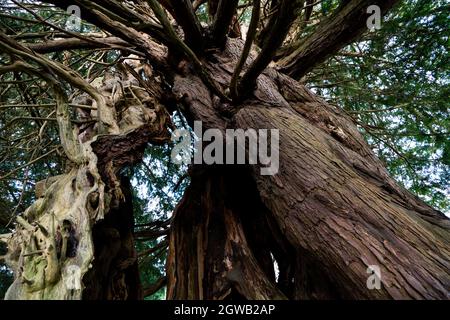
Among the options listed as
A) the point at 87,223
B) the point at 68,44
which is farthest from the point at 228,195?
the point at 68,44

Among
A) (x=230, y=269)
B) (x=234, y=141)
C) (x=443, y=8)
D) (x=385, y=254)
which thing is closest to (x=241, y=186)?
(x=234, y=141)

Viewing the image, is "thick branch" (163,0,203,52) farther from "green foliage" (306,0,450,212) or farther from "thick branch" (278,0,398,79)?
"green foliage" (306,0,450,212)

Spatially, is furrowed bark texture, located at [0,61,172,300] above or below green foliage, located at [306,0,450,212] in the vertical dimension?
below

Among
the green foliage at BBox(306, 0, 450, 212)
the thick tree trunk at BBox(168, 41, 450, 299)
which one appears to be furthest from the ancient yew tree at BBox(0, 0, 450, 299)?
the green foliage at BBox(306, 0, 450, 212)

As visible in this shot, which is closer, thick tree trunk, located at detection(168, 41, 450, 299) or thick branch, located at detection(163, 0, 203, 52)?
thick tree trunk, located at detection(168, 41, 450, 299)

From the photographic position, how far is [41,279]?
3.31 feet

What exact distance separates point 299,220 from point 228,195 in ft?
→ 2.63

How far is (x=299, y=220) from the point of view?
4.01ft

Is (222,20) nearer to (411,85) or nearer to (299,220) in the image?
(299,220)

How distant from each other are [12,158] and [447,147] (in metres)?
3.79

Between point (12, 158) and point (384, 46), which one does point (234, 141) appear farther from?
point (12, 158)

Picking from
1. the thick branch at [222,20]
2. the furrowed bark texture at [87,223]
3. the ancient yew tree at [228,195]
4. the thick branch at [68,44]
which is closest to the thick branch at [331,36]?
the ancient yew tree at [228,195]

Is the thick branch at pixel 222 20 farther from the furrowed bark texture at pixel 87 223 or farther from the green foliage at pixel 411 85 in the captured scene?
the green foliage at pixel 411 85

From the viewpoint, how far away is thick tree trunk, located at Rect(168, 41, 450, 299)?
39.3 inches
